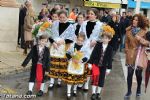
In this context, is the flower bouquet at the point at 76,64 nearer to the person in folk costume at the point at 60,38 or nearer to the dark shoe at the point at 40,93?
the person in folk costume at the point at 60,38

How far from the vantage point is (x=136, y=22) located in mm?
10367

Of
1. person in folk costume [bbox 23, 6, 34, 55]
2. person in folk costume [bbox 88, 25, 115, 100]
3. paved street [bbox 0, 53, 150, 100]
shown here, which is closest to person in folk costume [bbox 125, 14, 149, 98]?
person in folk costume [bbox 88, 25, 115, 100]

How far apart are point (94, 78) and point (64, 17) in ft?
4.96

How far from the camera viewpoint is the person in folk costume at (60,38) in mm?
10602

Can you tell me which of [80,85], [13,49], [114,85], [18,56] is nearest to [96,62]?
[80,85]

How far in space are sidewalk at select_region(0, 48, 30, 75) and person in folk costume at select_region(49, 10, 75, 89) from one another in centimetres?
180

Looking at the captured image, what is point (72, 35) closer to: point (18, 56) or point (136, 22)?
point (136, 22)

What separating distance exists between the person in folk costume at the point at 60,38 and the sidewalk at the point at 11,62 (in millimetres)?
1802

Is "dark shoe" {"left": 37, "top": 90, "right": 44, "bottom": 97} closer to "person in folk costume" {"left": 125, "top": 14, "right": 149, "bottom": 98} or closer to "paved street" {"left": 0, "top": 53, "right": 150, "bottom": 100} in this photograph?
"paved street" {"left": 0, "top": 53, "right": 150, "bottom": 100}

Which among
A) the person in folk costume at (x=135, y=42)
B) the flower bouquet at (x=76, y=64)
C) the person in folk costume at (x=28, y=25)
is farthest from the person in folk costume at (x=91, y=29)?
the person in folk costume at (x=28, y=25)

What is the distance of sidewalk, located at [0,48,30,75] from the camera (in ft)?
40.4

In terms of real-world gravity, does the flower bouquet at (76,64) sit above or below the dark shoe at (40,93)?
above

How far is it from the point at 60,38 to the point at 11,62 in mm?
3268

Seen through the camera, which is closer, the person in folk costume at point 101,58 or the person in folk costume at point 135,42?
the person in folk costume at point 101,58
